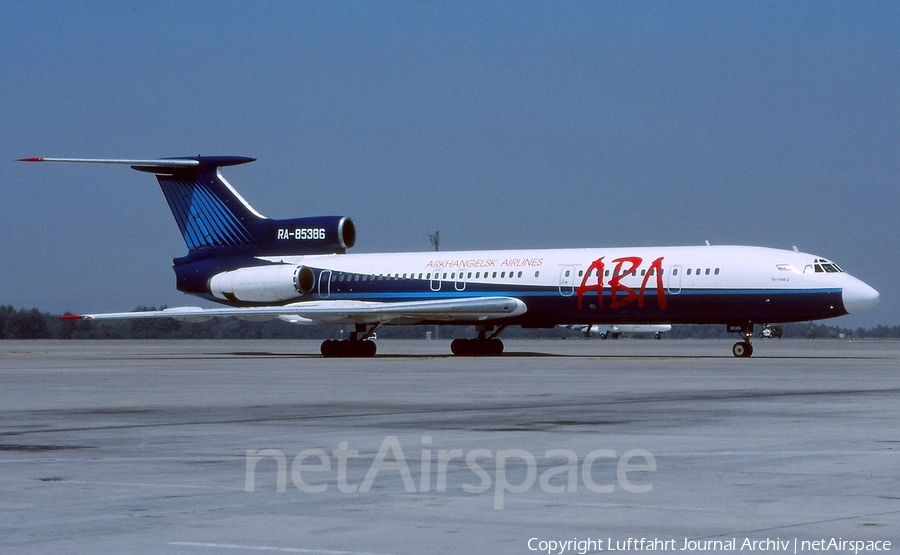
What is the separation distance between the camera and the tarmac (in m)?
7.84

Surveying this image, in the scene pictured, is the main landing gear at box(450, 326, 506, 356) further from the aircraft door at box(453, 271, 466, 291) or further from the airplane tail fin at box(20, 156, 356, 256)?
the airplane tail fin at box(20, 156, 356, 256)

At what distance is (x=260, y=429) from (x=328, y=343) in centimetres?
3235

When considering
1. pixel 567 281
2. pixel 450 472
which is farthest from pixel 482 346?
pixel 450 472

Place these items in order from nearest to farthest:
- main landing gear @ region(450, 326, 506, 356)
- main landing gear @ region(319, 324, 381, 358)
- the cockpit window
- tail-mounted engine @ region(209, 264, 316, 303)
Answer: the cockpit window
main landing gear @ region(319, 324, 381, 358)
main landing gear @ region(450, 326, 506, 356)
tail-mounted engine @ region(209, 264, 316, 303)

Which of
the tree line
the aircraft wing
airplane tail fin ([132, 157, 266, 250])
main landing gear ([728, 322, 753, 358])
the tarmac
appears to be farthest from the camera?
the tree line

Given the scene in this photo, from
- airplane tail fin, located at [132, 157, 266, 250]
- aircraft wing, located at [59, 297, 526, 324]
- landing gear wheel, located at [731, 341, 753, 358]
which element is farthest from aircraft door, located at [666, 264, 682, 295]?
airplane tail fin, located at [132, 157, 266, 250]

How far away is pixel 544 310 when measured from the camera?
4506 cm

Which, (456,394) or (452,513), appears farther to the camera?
(456,394)

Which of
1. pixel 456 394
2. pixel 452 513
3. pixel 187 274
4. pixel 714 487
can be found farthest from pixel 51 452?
pixel 187 274

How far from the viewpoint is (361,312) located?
44.9 metres

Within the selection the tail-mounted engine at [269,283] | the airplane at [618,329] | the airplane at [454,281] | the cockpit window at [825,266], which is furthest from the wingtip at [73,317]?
the airplane at [618,329]

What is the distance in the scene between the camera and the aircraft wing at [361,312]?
44.7 meters

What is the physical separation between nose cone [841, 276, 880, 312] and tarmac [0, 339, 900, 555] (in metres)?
19.0

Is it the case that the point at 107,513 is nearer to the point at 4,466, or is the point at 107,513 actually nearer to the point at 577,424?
the point at 4,466
